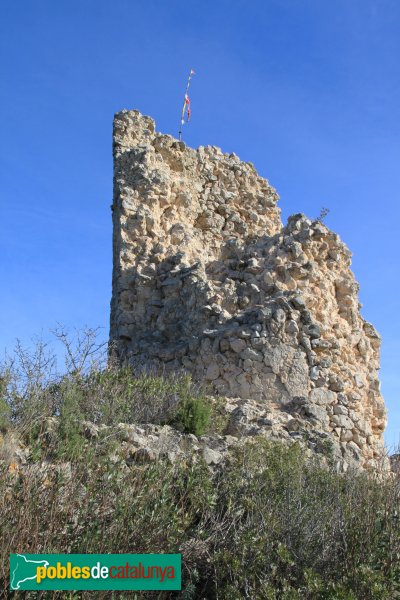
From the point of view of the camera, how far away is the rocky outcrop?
Result: 340 inches

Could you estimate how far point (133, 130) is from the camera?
1226 centimetres

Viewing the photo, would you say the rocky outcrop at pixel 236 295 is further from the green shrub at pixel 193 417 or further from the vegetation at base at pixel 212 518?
the vegetation at base at pixel 212 518

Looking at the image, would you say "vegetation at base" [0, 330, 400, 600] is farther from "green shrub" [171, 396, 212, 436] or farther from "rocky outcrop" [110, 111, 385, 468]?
"rocky outcrop" [110, 111, 385, 468]

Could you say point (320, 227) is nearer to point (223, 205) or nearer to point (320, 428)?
point (223, 205)

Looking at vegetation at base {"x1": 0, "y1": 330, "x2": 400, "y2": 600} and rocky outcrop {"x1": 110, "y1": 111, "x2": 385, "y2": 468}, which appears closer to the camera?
vegetation at base {"x1": 0, "y1": 330, "x2": 400, "y2": 600}

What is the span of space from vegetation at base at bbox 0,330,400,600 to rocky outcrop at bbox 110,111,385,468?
2.23 m

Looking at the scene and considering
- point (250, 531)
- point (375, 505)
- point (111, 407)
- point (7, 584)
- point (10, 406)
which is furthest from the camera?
point (111, 407)

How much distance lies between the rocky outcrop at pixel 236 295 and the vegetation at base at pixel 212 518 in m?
2.23

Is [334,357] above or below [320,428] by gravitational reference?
above

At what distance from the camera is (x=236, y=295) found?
32.3 feet

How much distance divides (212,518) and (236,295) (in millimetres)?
5335

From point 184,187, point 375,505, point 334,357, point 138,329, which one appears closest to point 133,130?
point 184,187

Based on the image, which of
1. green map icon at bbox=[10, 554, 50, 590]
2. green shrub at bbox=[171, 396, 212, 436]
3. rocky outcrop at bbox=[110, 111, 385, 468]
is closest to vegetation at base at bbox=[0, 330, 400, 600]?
green map icon at bbox=[10, 554, 50, 590]

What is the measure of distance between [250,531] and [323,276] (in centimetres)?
601
